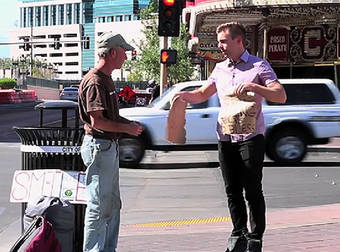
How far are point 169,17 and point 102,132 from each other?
37.5ft

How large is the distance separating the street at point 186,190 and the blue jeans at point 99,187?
4.33 ft

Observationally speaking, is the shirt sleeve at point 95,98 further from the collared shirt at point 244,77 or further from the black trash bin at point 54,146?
the collared shirt at point 244,77

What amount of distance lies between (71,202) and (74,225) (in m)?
0.27

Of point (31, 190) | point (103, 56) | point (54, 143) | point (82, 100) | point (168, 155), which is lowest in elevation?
point (168, 155)

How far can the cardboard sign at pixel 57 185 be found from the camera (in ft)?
17.8

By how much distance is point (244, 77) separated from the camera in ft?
17.7

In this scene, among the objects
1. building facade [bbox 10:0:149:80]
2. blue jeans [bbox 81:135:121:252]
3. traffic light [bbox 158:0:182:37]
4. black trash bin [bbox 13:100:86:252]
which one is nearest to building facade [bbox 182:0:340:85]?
traffic light [bbox 158:0:182:37]

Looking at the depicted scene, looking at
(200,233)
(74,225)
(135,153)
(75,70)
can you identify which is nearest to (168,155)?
(135,153)

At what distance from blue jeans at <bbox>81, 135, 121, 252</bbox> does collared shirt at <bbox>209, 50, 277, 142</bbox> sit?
3.45ft

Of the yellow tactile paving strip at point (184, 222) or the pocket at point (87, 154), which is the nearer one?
the pocket at point (87, 154)

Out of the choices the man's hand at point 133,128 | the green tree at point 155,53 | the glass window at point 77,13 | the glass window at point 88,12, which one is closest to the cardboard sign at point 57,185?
the man's hand at point 133,128

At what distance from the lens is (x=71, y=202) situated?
5.45 meters

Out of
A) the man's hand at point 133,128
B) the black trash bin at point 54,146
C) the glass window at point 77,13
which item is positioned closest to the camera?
the man's hand at point 133,128

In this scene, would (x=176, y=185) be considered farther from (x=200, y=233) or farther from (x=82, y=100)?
(x=82, y=100)
